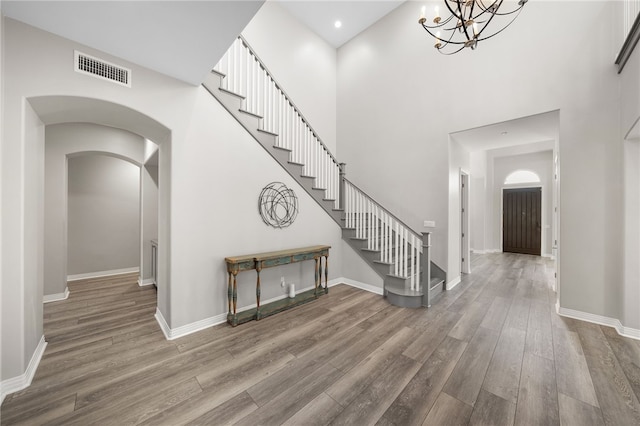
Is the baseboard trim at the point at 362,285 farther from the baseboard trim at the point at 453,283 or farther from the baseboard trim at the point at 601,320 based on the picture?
the baseboard trim at the point at 601,320

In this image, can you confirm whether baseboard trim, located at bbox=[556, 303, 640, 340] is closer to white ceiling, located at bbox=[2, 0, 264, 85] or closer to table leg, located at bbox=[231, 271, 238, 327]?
table leg, located at bbox=[231, 271, 238, 327]

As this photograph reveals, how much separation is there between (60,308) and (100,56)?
3640 mm

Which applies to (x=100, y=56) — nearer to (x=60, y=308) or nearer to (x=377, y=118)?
(x=60, y=308)

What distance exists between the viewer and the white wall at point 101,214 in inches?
208

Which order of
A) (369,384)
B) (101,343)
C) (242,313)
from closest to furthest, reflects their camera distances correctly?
(369,384), (101,343), (242,313)

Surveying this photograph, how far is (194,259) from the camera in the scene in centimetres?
299

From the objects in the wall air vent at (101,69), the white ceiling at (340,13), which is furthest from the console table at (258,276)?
the white ceiling at (340,13)

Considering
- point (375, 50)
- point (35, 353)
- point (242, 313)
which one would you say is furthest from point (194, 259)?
point (375, 50)

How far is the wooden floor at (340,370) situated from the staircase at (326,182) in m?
0.71

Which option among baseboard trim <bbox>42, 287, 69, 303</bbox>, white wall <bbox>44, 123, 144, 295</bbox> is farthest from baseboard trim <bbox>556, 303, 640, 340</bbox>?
baseboard trim <bbox>42, 287, 69, 303</bbox>

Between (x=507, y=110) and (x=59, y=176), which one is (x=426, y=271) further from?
(x=59, y=176)

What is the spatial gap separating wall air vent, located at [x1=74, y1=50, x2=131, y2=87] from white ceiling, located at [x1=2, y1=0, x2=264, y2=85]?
4.5 inches

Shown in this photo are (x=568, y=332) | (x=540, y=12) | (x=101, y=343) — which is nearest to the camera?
(x=101, y=343)

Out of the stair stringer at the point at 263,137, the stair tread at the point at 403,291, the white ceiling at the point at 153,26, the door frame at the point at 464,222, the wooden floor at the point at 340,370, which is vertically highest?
the white ceiling at the point at 153,26
